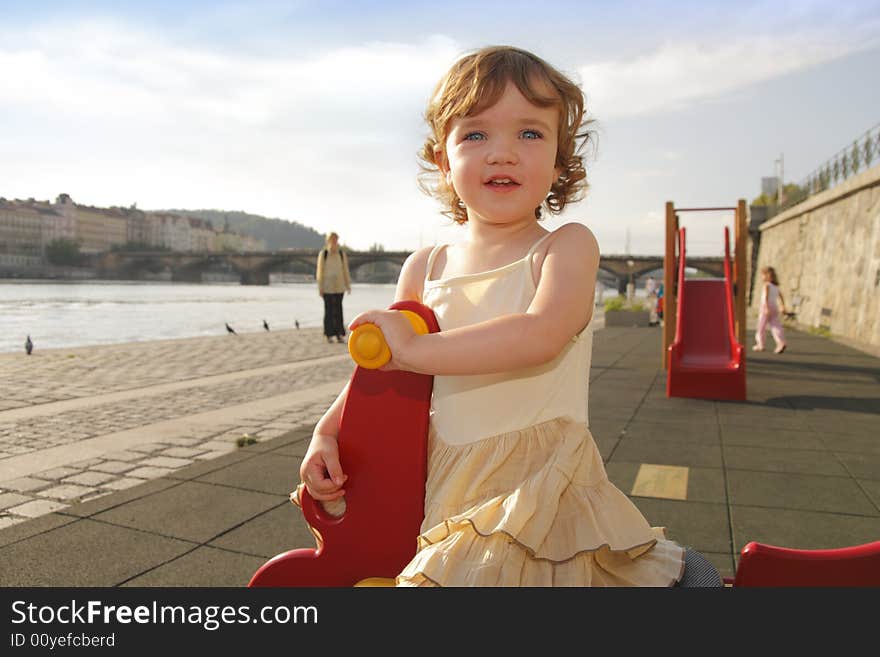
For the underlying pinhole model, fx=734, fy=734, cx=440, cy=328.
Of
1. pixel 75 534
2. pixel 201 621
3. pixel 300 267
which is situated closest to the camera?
pixel 201 621

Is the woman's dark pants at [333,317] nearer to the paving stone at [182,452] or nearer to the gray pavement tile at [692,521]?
the paving stone at [182,452]

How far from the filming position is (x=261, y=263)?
232 ft

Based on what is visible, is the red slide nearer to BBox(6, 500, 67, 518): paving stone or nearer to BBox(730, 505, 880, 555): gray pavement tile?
BBox(730, 505, 880, 555): gray pavement tile

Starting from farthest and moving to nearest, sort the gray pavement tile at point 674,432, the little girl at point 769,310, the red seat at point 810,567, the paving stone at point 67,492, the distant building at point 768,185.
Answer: the distant building at point 768,185
the little girl at point 769,310
the gray pavement tile at point 674,432
the paving stone at point 67,492
the red seat at point 810,567

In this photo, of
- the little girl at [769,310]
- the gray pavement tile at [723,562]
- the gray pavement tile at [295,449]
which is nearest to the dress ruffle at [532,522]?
the gray pavement tile at [723,562]

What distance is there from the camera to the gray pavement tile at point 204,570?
8.50ft

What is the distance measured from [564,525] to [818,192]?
67.9 ft

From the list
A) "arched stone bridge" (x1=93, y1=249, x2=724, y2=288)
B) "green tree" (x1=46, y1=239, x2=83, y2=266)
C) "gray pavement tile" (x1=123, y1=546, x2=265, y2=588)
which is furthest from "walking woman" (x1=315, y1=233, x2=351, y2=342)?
"green tree" (x1=46, y1=239, x2=83, y2=266)

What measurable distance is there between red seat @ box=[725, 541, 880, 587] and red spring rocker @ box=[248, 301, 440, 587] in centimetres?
65

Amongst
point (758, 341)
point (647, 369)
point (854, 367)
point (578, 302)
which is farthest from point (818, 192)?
point (578, 302)

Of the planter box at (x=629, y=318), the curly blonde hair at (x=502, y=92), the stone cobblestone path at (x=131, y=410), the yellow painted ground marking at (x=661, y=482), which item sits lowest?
the stone cobblestone path at (x=131, y=410)

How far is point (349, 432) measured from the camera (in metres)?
1.58

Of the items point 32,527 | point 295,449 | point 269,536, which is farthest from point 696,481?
point 32,527

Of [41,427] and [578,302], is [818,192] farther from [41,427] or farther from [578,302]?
[578,302]
